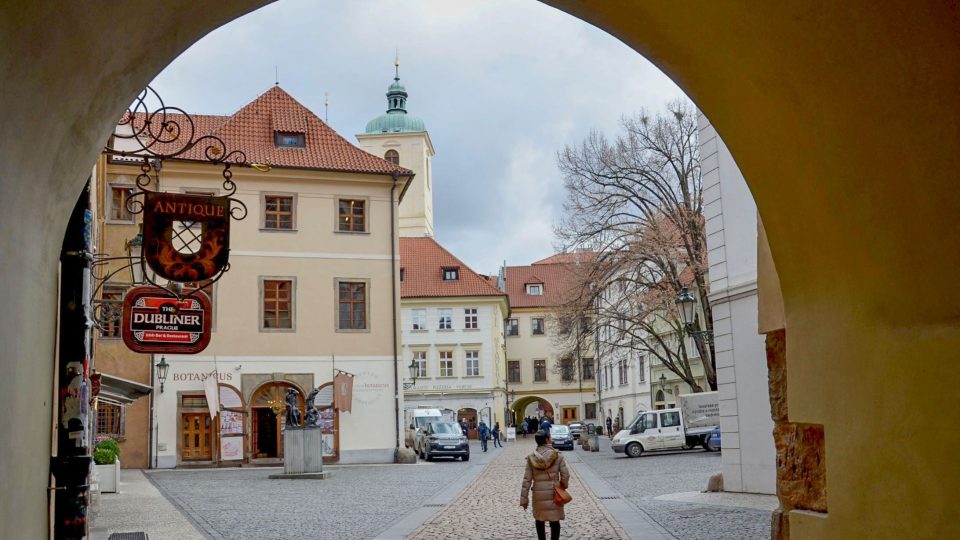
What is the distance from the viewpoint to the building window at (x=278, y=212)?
3622 cm

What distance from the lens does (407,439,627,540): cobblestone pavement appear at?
543 inches

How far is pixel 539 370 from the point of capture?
269ft

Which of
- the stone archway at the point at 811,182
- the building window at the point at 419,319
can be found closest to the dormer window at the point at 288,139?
the building window at the point at 419,319

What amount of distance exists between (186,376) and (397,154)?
46.9 m

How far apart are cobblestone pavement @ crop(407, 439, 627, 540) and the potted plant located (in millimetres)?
7370

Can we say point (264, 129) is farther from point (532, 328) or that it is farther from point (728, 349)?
point (532, 328)

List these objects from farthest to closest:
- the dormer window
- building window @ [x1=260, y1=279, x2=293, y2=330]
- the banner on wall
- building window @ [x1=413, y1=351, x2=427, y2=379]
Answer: building window @ [x1=413, y1=351, x2=427, y2=379] → the dormer window → building window @ [x1=260, y1=279, x2=293, y2=330] → the banner on wall

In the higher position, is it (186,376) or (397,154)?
(397,154)

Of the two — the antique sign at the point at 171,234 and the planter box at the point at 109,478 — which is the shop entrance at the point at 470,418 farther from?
the antique sign at the point at 171,234

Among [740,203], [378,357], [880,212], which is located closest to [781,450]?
[880,212]

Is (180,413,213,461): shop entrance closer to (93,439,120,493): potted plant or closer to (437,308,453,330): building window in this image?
(93,439,120,493): potted plant

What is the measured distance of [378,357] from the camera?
1415 inches

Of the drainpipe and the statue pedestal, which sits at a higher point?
the drainpipe

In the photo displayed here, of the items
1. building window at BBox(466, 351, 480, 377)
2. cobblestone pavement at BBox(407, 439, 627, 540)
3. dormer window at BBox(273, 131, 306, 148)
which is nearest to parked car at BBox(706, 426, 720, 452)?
cobblestone pavement at BBox(407, 439, 627, 540)
